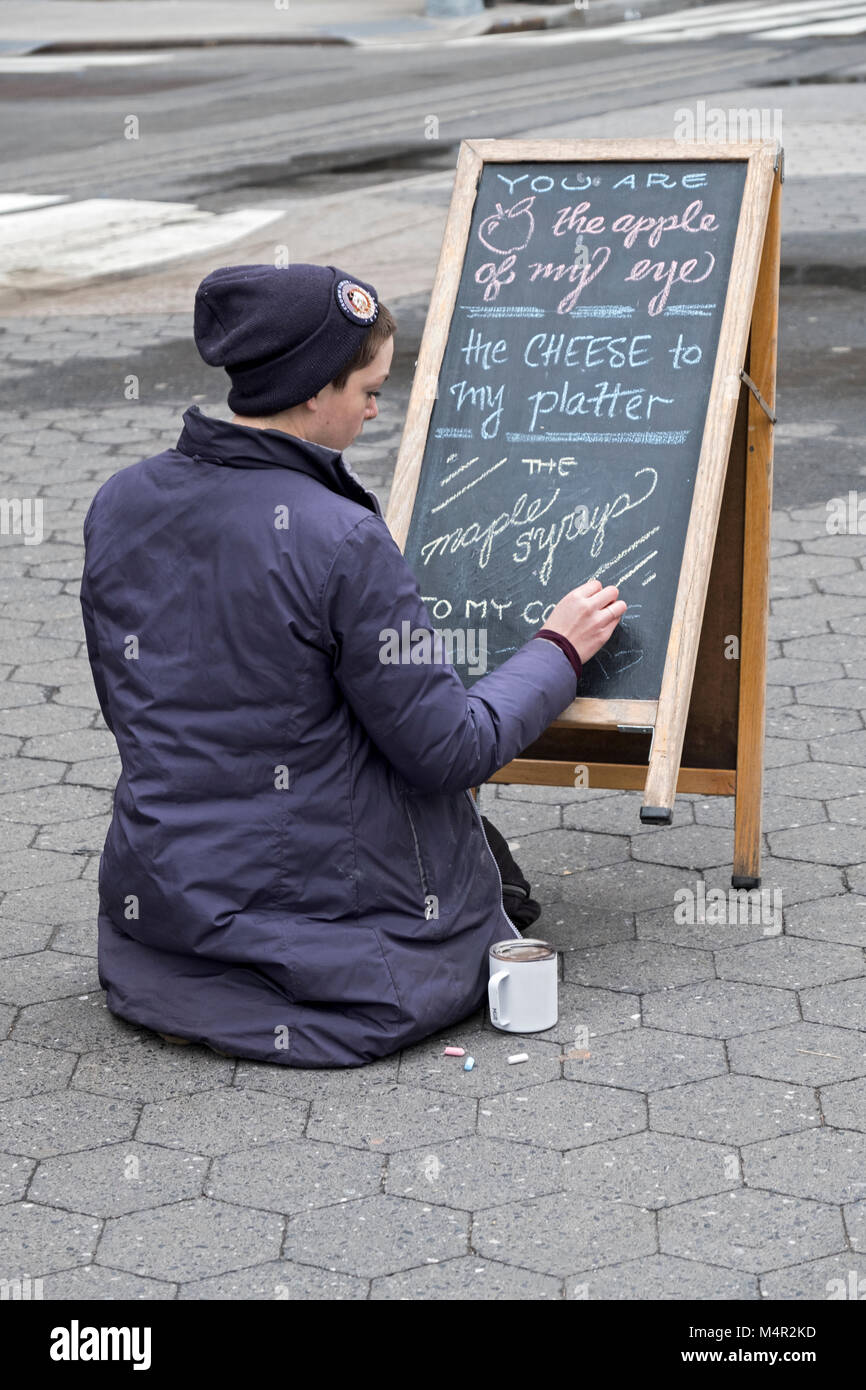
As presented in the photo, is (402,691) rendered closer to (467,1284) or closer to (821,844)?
(467,1284)

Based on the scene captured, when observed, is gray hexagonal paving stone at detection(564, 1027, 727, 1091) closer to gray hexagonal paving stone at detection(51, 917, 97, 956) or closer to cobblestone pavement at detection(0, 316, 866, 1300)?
cobblestone pavement at detection(0, 316, 866, 1300)

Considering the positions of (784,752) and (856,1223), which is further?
(784,752)

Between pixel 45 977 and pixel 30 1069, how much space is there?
0.40m

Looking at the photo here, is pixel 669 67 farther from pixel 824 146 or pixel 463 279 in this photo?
pixel 463 279

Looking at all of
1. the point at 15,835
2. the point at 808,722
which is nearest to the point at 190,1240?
the point at 15,835

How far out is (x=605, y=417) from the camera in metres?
3.99

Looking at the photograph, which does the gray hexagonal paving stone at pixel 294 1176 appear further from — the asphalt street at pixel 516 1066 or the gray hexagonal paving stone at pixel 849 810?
the gray hexagonal paving stone at pixel 849 810

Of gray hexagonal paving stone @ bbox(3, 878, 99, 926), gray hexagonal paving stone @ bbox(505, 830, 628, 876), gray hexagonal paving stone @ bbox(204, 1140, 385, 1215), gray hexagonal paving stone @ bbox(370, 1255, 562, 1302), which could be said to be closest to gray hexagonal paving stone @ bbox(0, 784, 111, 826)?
gray hexagonal paving stone @ bbox(3, 878, 99, 926)

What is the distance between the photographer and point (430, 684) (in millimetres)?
3410

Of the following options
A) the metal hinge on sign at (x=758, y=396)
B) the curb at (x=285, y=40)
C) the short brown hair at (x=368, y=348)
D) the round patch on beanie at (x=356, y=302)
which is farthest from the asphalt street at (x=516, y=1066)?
the curb at (x=285, y=40)

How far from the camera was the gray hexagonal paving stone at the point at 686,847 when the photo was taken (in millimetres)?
4512

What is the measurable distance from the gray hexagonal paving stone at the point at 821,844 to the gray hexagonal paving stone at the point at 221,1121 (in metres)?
1.59

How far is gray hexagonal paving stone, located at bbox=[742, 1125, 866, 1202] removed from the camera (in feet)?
10.3
